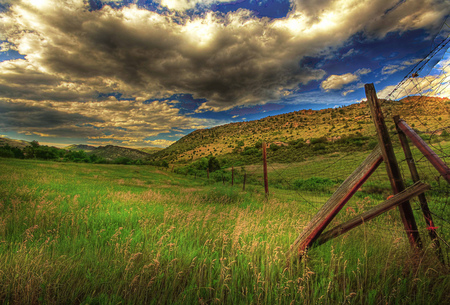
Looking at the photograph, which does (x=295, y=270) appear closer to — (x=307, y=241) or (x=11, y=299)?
(x=307, y=241)

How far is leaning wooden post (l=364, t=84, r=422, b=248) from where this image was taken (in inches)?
119

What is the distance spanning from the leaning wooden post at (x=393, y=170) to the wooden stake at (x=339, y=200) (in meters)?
0.14

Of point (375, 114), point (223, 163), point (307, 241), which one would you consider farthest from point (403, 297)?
point (223, 163)

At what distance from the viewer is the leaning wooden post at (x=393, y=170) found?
3.02 m

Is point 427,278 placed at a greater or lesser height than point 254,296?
lesser

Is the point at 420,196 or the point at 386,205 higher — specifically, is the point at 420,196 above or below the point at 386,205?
below

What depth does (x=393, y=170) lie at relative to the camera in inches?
119

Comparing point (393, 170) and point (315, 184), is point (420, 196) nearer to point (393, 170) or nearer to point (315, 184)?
point (393, 170)

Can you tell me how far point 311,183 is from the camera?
2278cm

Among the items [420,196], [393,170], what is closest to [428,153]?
[393,170]

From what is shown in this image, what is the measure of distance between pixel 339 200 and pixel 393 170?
0.97 meters

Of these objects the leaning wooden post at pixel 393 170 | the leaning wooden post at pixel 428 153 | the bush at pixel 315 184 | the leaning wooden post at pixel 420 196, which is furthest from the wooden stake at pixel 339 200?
the bush at pixel 315 184

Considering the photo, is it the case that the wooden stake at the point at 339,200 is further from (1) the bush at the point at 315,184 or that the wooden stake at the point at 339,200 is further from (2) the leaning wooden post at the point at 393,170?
(1) the bush at the point at 315,184

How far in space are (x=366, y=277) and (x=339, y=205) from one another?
1.19 metres
